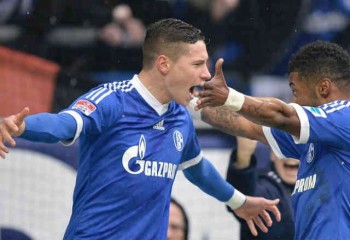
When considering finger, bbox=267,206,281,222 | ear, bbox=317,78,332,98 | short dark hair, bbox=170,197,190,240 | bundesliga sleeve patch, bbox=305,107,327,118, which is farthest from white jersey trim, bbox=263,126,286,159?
short dark hair, bbox=170,197,190,240

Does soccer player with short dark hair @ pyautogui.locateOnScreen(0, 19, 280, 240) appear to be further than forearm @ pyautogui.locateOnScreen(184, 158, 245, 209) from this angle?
No

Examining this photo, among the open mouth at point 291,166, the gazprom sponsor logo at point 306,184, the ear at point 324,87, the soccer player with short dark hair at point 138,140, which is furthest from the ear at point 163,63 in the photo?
the open mouth at point 291,166

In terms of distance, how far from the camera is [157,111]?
505 centimetres

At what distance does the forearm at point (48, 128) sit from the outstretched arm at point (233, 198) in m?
1.21

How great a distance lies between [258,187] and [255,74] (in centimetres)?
214

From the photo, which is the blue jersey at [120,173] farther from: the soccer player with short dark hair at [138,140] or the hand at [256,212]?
the hand at [256,212]

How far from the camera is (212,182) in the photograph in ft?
18.4

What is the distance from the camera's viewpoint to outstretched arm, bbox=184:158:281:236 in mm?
5578

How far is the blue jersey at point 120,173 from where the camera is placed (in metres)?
4.85

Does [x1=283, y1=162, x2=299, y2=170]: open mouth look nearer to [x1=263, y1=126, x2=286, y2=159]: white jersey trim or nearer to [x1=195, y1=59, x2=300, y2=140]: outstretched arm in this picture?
[x1=263, y1=126, x2=286, y2=159]: white jersey trim

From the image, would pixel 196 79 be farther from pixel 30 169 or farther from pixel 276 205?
pixel 30 169

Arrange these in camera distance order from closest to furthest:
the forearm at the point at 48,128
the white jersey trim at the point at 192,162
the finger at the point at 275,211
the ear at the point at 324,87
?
the forearm at the point at 48,128
the ear at the point at 324,87
the white jersey trim at the point at 192,162
the finger at the point at 275,211

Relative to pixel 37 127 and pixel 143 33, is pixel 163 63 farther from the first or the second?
pixel 143 33

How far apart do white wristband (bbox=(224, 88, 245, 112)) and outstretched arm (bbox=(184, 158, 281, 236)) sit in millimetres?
915
